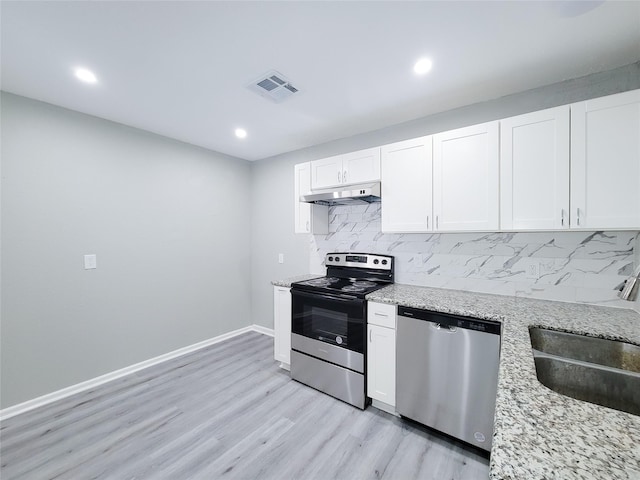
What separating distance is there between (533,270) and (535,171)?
0.78 meters

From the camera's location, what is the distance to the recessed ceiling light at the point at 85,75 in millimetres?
1865

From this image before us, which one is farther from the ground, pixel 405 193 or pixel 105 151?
pixel 105 151

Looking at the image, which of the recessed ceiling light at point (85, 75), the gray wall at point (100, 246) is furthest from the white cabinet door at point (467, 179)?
the gray wall at point (100, 246)

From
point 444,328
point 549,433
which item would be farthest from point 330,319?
point 549,433

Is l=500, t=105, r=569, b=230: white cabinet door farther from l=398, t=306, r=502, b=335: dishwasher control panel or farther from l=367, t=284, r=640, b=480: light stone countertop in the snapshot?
l=367, t=284, r=640, b=480: light stone countertop

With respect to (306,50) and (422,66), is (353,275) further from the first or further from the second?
(306,50)

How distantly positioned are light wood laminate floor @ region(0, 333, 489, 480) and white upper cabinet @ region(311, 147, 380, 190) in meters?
2.05

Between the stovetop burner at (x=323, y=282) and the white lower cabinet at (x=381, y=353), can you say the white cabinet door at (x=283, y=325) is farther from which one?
the white lower cabinet at (x=381, y=353)

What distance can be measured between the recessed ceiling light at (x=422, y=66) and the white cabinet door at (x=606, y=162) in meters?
0.94

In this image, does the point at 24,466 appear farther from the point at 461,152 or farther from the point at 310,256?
the point at 461,152

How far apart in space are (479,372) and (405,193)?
1.44m

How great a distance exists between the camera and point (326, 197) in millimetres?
2660

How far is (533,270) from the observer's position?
6.80ft

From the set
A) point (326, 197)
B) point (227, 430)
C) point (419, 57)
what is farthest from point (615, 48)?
point (227, 430)
